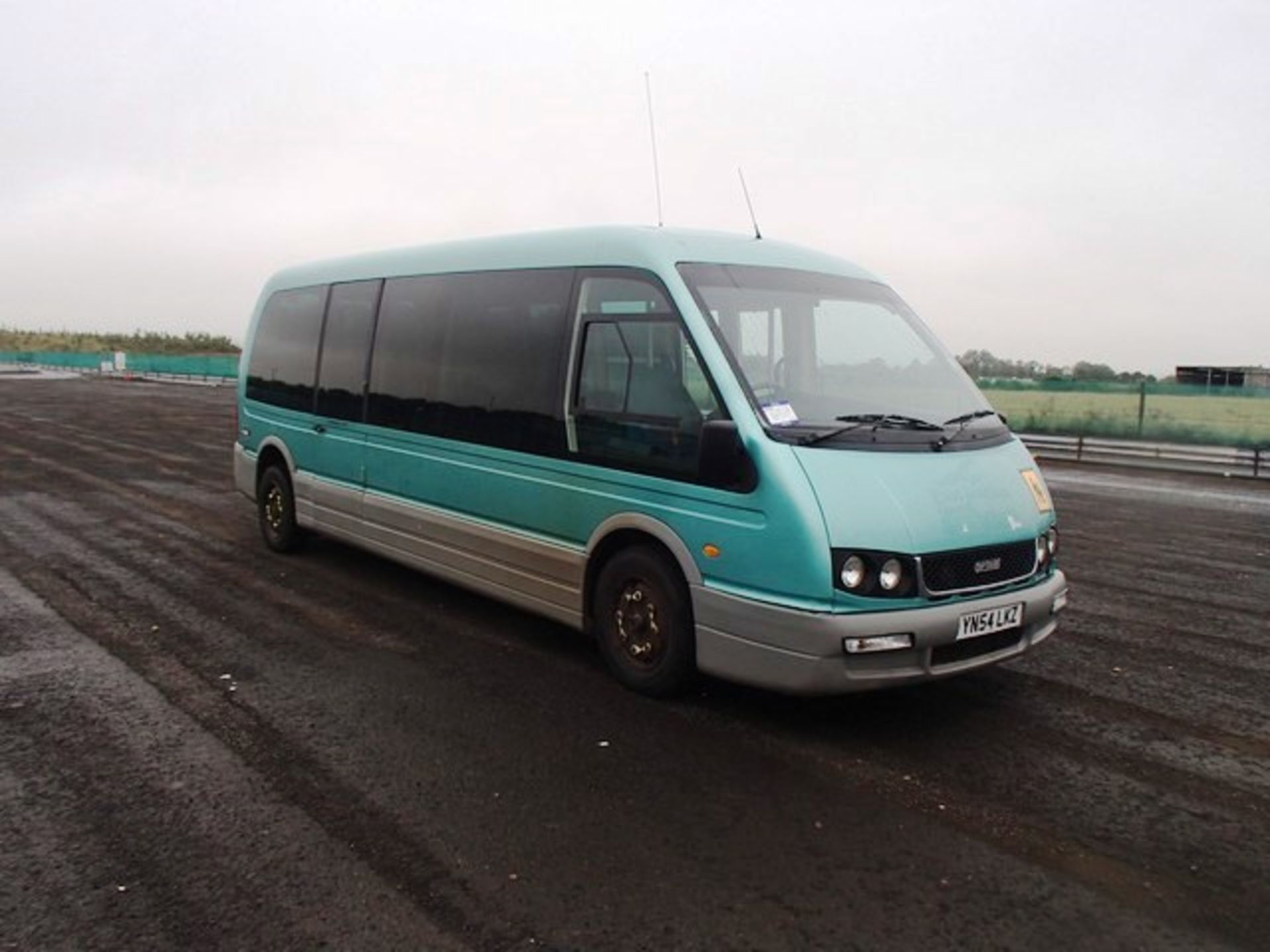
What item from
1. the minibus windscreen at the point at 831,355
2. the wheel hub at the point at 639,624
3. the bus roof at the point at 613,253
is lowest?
the wheel hub at the point at 639,624

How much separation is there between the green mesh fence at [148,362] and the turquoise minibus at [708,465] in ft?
148

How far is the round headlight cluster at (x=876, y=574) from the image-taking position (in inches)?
164

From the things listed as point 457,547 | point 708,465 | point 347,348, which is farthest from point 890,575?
point 347,348

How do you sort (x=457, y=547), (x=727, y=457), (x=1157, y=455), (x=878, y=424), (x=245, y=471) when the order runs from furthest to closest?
1. (x=1157, y=455)
2. (x=245, y=471)
3. (x=457, y=547)
4. (x=878, y=424)
5. (x=727, y=457)

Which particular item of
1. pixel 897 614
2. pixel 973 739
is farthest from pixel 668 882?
pixel 973 739

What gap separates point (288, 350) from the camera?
8.41 m

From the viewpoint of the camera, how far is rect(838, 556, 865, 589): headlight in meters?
4.15

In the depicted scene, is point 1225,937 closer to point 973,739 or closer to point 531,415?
point 973,739

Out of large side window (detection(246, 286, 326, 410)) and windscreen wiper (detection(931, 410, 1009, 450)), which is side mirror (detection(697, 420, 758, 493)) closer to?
windscreen wiper (detection(931, 410, 1009, 450))

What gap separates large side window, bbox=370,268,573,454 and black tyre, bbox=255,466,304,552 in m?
1.70

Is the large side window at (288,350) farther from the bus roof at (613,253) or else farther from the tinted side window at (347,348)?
the bus roof at (613,253)

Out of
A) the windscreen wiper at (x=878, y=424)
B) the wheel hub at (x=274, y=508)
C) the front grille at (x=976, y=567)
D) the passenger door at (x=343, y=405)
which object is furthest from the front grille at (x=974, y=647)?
the wheel hub at (x=274, y=508)

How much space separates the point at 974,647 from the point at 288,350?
6.34m

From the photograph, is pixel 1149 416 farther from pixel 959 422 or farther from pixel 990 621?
pixel 990 621
